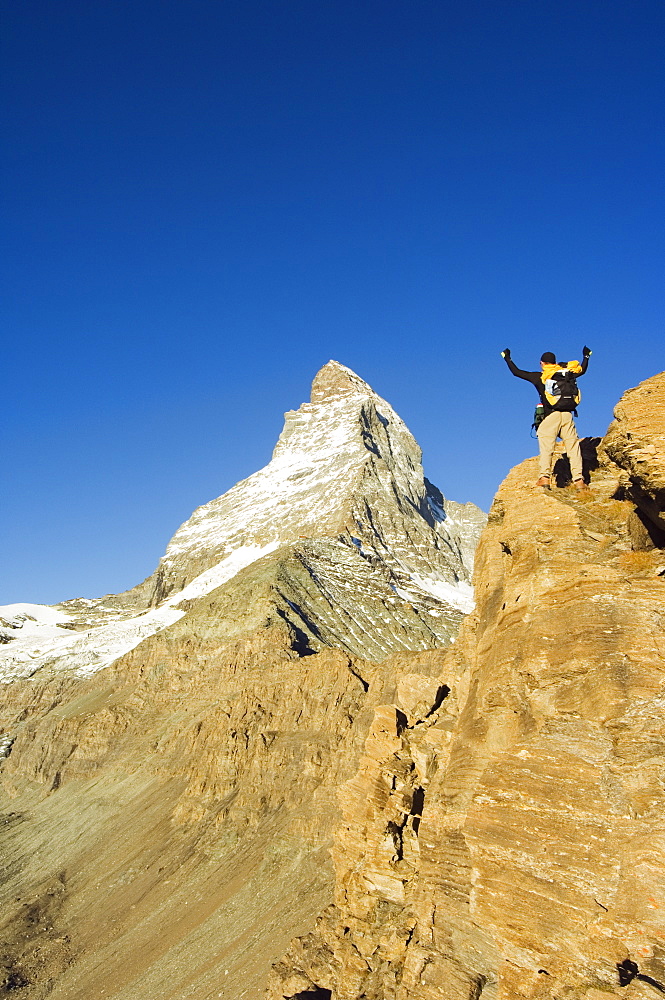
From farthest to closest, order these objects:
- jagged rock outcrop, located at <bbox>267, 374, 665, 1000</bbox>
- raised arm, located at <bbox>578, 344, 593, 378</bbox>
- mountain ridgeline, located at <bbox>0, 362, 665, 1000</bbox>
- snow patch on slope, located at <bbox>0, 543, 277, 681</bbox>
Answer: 1. snow patch on slope, located at <bbox>0, 543, 277, 681</bbox>
2. raised arm, located at <bbox>578, 344, 593, 378</bbox>
3. mountain ridgeline, located at <bbox>0, 362, 665, 1000</bbox>
4. jagged rock outcrop, located at <bbox>267, 374, 665, 1000</bbox>

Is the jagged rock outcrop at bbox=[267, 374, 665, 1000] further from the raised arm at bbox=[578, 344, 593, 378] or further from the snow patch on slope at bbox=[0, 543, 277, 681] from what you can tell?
the snow patch on slope at bbox=[0, 543, 277, 681]

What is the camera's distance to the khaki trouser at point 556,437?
16797 mm

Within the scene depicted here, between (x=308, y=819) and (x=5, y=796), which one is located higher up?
(x=308, y=819)

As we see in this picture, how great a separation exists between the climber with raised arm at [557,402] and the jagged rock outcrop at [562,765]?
940 millimetres

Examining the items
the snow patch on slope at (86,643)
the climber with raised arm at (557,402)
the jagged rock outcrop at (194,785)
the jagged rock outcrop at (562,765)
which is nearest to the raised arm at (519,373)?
the climber with raised arm at (557,402)

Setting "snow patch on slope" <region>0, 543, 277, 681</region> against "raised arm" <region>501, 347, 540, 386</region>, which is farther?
"snow patch on slope" <region>0, 543, 277, 681</region>

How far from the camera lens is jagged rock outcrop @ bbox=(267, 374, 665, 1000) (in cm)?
1111

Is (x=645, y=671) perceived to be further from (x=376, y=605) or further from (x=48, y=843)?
(x=376, y=605)

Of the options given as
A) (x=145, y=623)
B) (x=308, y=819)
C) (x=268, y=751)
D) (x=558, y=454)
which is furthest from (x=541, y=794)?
(x=145, y=623)

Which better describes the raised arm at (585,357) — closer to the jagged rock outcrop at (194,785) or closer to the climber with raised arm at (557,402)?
the climber with raised arm at (557,402)

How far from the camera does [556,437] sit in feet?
57.5

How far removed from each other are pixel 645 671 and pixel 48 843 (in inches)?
3630

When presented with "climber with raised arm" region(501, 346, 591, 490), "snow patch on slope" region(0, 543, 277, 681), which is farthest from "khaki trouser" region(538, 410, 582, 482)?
"snow patch on slope" region(0, 543, 277, 681)

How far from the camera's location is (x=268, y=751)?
73188 mm
